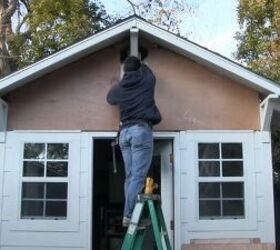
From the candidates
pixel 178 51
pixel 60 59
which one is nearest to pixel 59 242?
pixel 60 59

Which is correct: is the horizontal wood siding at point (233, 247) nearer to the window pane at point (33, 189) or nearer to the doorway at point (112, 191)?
the doorway at point (112, 191)

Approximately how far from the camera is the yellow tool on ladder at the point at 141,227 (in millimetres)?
5543

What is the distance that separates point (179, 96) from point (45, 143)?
1.93 meters

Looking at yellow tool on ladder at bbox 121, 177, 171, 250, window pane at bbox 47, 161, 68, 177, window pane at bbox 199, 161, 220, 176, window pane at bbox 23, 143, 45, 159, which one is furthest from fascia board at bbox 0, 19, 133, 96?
yellow tool on ladder at bbox 121, 177, 171, 250

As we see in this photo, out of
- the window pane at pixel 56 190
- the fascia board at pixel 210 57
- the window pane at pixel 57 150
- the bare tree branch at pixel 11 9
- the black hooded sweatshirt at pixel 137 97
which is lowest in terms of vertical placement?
the window pane at pixel 56 190

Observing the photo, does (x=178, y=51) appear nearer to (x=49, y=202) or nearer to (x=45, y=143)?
(x=45, y=143)

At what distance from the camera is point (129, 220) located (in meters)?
5.78

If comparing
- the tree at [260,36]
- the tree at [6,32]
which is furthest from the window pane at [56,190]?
the tree at [6,32]

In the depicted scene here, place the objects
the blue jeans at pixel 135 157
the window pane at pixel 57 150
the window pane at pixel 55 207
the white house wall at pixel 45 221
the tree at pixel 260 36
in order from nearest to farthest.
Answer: the blue jeans at pixel 135 157
the white house wall at pixel 45 221
the window pane at pixel 55 207
the window pane at pixel 57 150
the tree at pixel 260 36

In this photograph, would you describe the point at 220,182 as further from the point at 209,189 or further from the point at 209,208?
the point at 209,208

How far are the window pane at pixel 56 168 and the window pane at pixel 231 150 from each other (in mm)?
2145

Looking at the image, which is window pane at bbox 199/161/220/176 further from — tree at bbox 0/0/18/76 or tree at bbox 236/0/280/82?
tree at bbox 0/0/18/76

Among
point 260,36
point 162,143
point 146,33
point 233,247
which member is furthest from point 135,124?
point 260,36

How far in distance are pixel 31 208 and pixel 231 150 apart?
110 inches
